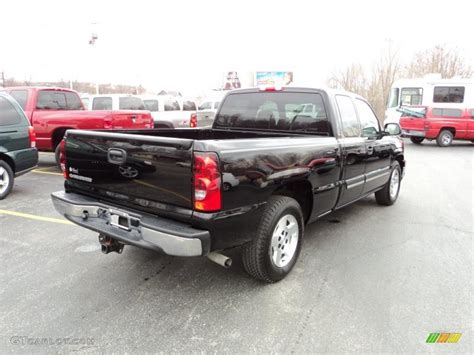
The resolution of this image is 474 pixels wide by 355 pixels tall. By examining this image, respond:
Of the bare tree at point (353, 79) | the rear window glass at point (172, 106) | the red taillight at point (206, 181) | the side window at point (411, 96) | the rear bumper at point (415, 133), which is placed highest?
the bare tree at point (353, 79)

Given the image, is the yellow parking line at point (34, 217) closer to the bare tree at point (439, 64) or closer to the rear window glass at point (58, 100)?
the rear window glass at point (58, 100)

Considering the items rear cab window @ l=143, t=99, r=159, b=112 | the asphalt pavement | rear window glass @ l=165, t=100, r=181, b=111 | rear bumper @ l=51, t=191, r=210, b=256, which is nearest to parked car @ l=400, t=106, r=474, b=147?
rear window glass @ l=165, t=100, r=181, b=111

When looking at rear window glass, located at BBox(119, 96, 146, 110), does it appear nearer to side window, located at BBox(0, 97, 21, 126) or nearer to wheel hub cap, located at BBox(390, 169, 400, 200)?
side window, located at BBox(0, 97, 21, 126)

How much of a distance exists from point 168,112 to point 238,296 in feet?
37.3

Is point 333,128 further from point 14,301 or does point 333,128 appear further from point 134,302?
point 14,301

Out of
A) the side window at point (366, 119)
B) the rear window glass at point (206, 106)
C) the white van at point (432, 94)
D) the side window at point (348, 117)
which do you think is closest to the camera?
the side window at point (348, 117)

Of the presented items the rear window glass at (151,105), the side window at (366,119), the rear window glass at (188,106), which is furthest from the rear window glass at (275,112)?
the rear window glass at (188,106)

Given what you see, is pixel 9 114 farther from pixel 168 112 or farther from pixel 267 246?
pixel 168 112

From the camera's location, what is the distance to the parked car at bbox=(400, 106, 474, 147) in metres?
16.6

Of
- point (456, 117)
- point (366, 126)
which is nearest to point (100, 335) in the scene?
point (366, 126)

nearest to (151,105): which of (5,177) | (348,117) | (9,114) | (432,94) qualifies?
(9,114)

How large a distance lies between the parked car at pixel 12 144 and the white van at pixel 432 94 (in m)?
16.4

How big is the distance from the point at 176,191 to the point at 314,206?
177 cm

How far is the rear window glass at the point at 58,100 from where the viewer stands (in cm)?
888
